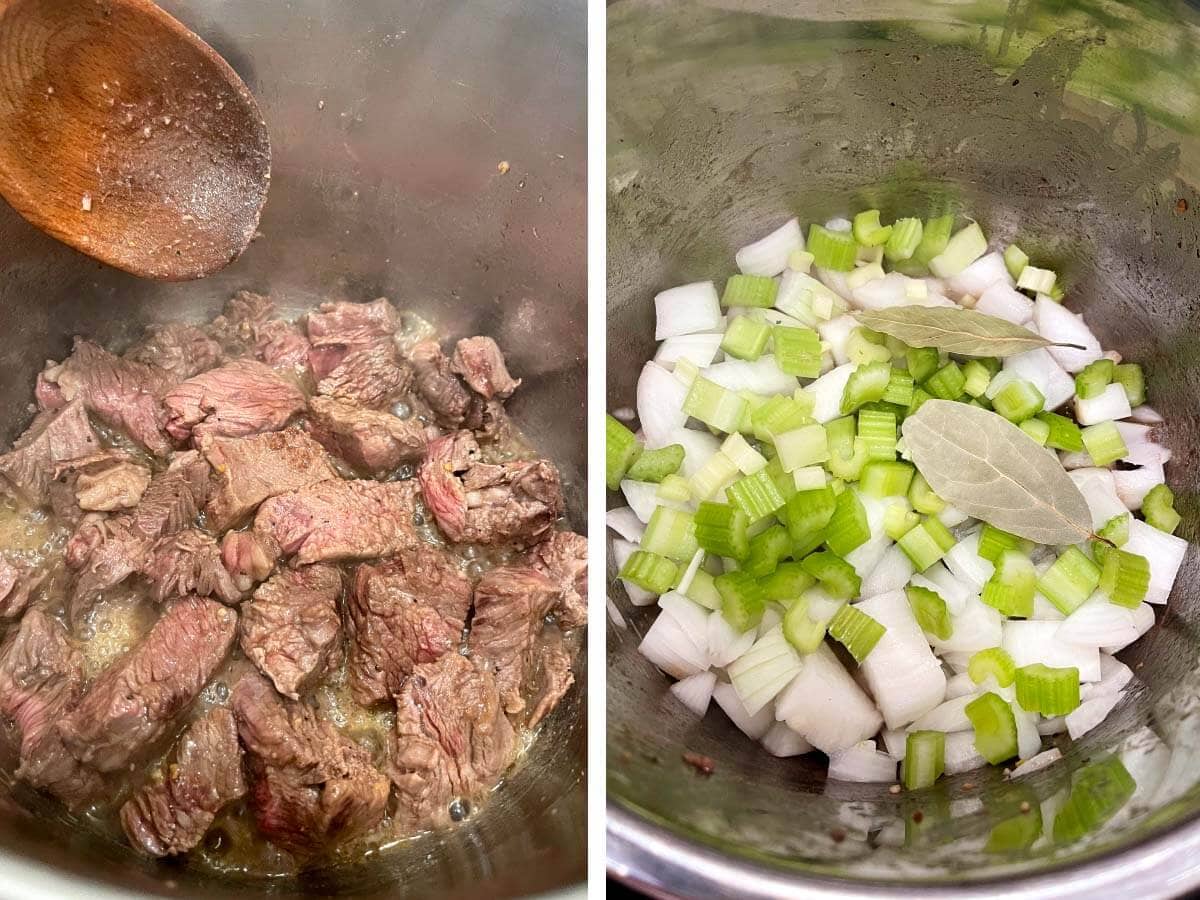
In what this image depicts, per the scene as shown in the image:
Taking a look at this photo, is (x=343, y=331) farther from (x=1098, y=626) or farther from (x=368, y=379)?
(x=1098, y=626)

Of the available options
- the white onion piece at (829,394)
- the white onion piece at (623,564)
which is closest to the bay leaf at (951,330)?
the white onion piece at (829,394)

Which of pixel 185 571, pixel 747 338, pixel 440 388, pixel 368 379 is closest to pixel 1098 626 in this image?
pixel 747 338

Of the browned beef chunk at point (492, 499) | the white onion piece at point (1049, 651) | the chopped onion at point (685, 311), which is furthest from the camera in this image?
the chopped onion at point (685, 311)

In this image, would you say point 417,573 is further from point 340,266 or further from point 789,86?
point 789,86

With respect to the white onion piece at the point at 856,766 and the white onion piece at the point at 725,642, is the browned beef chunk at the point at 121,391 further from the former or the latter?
the white onion piece at the point at 856,766

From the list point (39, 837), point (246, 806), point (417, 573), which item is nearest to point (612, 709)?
point (417, 573)

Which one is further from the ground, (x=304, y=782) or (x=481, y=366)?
(x=481, y=366)
